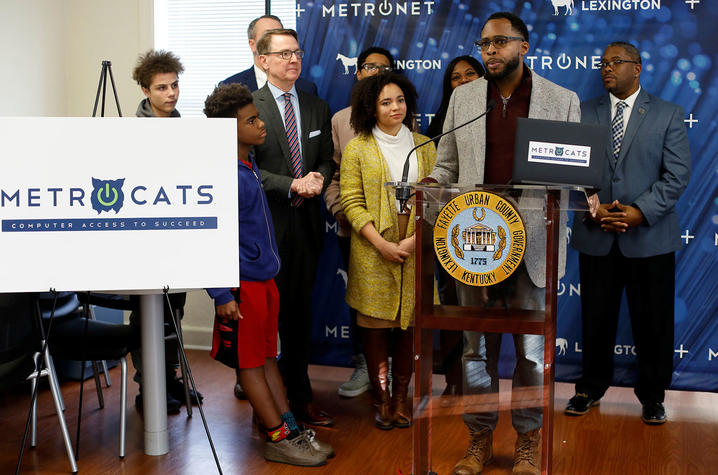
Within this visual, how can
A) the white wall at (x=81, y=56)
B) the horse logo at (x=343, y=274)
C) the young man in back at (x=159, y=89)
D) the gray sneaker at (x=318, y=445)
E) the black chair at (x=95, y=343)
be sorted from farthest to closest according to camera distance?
the white wall at (x=81, y=56) → the horse logo at (x=343, y=274) → the young man in back at (x=159, y=89) → the black chair at (x=95, y=343) → the gray sneaker at (x=318, y=445)

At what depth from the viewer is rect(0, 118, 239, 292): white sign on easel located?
2561mm

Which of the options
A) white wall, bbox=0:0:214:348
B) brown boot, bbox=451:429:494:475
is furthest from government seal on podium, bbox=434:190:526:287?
white wall, bbox=0:0:214:348

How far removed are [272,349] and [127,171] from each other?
105 centimetres

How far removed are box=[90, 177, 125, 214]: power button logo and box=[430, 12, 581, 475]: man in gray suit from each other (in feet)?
3.87

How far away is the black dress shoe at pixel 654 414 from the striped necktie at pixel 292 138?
6.38ft

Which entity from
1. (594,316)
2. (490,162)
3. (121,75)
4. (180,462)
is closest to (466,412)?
(490,162)

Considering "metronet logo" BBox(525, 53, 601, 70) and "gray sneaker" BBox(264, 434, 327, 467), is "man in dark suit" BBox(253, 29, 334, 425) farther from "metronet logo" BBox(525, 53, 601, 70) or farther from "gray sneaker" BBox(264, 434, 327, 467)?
"metronet logo" BBox(525, 53, 601, 70)

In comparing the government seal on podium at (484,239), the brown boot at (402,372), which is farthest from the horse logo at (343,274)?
the government seal on podium at (484,239)

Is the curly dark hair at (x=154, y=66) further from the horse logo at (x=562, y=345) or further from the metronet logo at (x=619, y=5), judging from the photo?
the horse logo at (x=562, y=345)

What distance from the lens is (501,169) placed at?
2.98 meters

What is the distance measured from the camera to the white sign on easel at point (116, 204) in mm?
2561

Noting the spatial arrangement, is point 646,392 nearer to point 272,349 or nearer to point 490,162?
point 490,162

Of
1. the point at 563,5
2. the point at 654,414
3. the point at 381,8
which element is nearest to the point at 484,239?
the point at 654,414

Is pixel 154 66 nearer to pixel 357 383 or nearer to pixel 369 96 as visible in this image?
pixel 369 96
